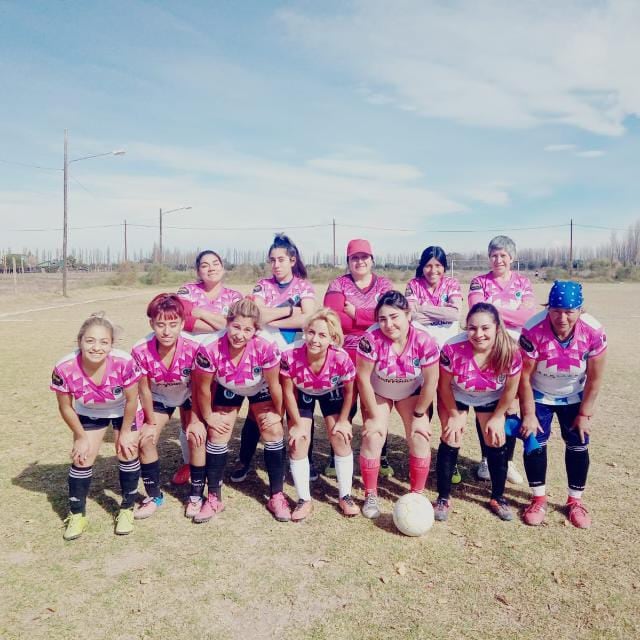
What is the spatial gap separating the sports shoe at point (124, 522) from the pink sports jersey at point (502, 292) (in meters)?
3.51

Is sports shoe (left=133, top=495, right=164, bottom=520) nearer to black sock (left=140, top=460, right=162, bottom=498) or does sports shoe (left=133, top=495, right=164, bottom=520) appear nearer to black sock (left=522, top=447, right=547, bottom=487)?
black sock (left=140, top=460, right=162, bottom=498)

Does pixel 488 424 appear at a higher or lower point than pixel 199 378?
lower

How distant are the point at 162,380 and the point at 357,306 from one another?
1.83 metres

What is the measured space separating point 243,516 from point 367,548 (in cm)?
111

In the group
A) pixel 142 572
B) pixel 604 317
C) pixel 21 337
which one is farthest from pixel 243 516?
pixel 604 317

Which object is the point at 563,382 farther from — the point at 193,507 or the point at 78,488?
the point at 78,488

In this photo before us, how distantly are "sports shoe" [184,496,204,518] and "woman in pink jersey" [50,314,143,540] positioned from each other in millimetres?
448

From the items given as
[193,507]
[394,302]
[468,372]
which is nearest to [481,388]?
[468,372]

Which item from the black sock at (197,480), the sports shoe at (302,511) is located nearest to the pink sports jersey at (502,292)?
the sports shoe at (302,511)

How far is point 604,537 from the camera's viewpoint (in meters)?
4.16

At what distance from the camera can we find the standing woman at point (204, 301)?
5.05 metres

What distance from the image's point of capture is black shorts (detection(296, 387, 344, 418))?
466 cm

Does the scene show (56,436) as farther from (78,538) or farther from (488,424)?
(488,424)

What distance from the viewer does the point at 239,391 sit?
15.1 ft
